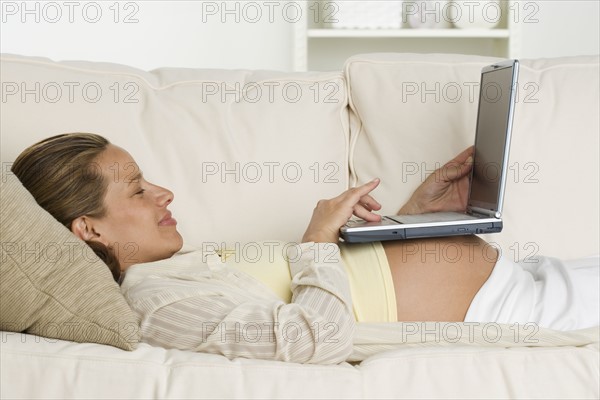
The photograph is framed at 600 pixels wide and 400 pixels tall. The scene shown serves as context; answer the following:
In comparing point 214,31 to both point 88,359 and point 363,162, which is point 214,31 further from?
point 88,359

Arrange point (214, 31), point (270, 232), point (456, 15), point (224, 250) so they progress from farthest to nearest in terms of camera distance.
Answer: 1. point (214, 31)
2. point (456, 15)
3. point (270, 232)
4. point (224, 250)

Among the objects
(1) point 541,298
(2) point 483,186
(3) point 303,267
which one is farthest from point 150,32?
(1) point 541,298

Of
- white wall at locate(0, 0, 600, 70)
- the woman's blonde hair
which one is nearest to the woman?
the woman's blonde hair

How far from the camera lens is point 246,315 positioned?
117 cm

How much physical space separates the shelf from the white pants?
1.51 m

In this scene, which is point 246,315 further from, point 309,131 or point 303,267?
point 309,131

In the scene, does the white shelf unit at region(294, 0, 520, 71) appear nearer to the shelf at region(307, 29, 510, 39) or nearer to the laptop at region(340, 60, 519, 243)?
the shelf at region(307, 29, 510, 39)

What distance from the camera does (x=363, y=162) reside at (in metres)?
1.73

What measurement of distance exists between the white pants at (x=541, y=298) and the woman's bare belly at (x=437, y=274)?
0.02 metres

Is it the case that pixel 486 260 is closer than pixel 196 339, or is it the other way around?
pixel 196 339

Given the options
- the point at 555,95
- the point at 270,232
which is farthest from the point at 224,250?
the point at 555,95

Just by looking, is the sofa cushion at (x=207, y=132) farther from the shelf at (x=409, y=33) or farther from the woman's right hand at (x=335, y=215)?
the shelf at (x=409, y=33)

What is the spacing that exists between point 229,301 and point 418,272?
362mm

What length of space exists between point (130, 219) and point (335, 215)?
13.5 inches
